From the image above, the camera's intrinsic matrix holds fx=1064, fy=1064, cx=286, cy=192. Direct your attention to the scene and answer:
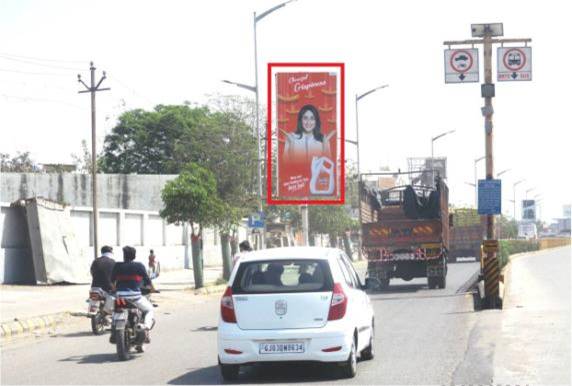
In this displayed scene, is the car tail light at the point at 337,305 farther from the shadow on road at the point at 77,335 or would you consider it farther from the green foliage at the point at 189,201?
the green foliage at the point at 189,201

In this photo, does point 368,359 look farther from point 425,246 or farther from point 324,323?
point 425,246

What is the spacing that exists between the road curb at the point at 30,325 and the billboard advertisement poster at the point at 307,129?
15339 mm

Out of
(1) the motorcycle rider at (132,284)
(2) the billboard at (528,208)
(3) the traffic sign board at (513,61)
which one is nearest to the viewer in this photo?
(1) the motorcycle rider at (132,284)

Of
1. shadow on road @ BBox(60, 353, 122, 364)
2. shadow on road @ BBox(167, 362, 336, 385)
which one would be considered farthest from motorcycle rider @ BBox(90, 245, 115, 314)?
shadow on road @ BBox(167, 362, 336, 385)

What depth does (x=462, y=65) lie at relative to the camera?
26344mm

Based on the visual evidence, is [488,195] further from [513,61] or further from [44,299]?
[44,299]

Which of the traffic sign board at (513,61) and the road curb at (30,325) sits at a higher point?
the traffic sign board at (513,61)

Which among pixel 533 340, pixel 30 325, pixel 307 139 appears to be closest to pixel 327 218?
pixel 307 139

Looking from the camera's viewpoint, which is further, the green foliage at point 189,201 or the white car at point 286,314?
the green foliage at point 189,201

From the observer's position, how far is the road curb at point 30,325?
65.7ft

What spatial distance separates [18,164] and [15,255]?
135 feet

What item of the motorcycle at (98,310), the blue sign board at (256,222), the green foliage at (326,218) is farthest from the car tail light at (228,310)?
the green foliage at (326,218)

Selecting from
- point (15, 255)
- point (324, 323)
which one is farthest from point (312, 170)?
point (324, 323)

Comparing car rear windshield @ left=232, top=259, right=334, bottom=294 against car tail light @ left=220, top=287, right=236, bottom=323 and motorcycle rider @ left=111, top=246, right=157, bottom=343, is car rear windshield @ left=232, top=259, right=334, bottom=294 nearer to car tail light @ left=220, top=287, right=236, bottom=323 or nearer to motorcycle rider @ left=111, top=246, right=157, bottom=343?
car tail light @ left=220, top=287, right=236, bottom=323
